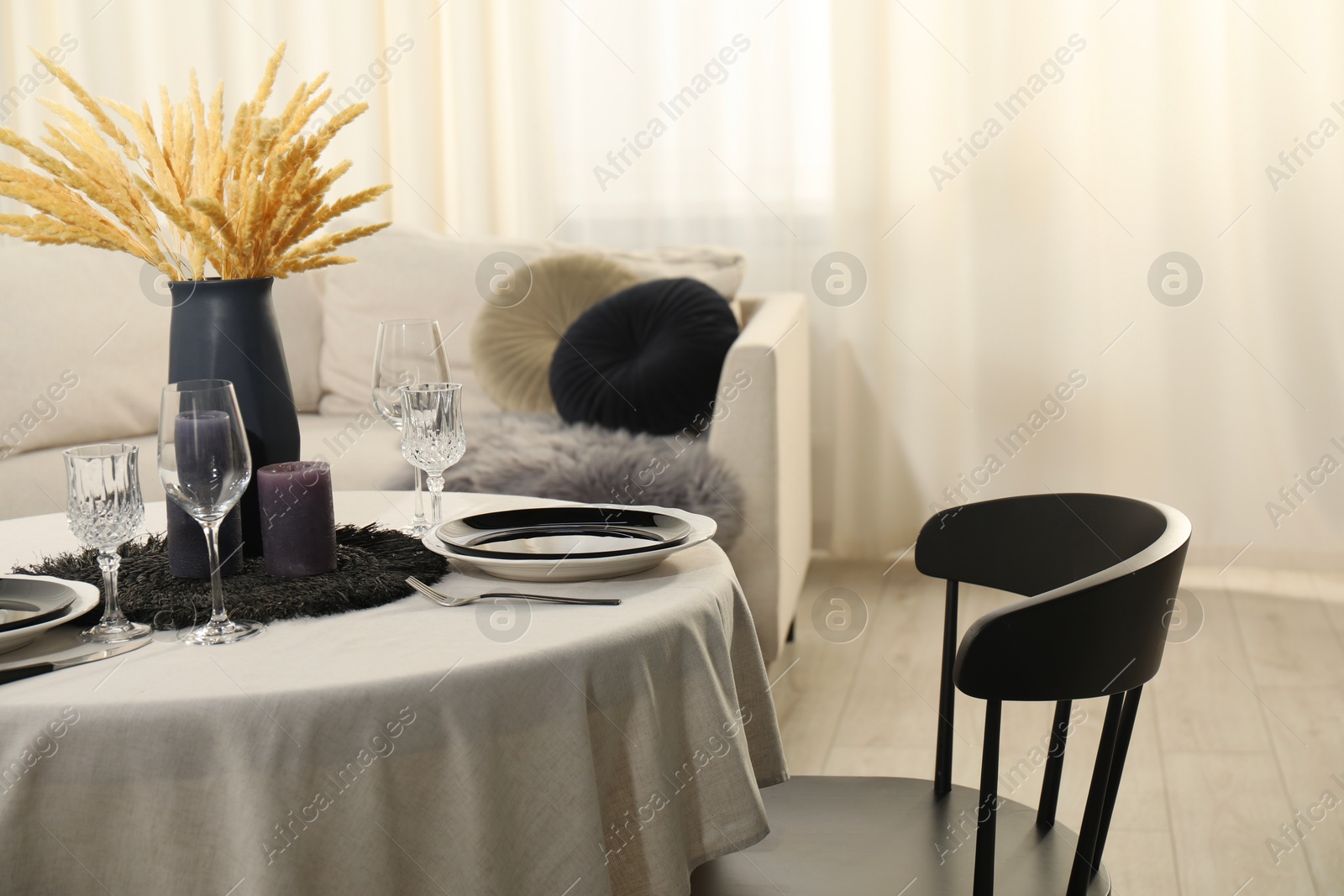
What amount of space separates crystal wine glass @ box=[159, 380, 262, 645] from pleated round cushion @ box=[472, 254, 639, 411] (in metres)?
1.78

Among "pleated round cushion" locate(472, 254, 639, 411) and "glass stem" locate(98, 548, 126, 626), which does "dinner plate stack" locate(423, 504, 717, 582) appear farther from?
"pleated round cushion" locate(472, 254, 639, 411)

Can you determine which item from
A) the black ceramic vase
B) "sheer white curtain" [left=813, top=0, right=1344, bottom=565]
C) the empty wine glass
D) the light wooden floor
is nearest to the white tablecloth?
the black ceramic vase

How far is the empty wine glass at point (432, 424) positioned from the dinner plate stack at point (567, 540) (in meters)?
0.13

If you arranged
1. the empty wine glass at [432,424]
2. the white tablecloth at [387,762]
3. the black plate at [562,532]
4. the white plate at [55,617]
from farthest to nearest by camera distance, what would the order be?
the empty wine glass at [432,424]
the black plate at [562,532]
the white plate at [55,617]
the white tablecloth at [387,762]

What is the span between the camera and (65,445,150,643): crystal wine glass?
985 millimetres

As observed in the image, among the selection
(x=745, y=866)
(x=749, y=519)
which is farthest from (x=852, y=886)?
(x=749, y=519)

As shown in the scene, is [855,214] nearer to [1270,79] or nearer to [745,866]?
[1270,79]

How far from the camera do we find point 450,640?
0.96 metres

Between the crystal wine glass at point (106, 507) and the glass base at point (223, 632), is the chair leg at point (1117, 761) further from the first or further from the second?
the crystal wine glass at point (106, 507)

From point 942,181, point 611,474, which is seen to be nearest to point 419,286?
point 611,474

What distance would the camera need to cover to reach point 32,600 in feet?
3.42

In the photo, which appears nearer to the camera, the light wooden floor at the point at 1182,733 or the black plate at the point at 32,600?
the black plate at the point at 32,600

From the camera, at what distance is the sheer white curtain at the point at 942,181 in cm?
300

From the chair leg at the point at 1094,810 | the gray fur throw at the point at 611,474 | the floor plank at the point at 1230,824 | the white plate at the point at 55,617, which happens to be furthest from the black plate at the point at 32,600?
the floor plank at the point at 1230,824
